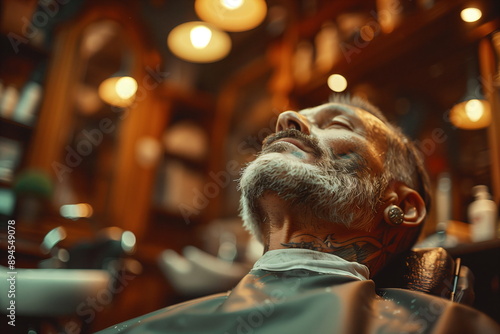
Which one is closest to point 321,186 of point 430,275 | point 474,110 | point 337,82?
point 430,275

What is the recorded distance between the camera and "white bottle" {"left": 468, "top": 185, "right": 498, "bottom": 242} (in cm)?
188

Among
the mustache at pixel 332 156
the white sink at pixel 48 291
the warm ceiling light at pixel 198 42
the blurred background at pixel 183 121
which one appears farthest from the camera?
the warm ceiling light at pixel 198 42

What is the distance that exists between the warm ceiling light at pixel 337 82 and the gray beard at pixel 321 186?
5.91 feet

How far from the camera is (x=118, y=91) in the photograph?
407cm

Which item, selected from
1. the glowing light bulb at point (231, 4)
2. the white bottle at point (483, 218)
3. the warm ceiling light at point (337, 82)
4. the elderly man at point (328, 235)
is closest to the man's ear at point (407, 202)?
the elderly man at point (328, 235)

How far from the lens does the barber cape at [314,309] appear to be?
1.00m

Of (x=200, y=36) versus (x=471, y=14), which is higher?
(x=200, y=36)

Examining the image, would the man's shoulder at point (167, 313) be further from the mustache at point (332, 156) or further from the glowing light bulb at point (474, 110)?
the glowing light bulb at point (474, 110)

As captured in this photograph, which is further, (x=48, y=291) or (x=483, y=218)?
(x=483, y=218)

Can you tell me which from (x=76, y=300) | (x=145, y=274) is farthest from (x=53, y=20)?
(x=76, y=300)

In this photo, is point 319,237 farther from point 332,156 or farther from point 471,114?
point 471,114

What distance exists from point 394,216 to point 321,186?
0.25m

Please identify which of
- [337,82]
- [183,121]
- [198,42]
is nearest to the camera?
[337,82]

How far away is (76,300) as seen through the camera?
1.65m
